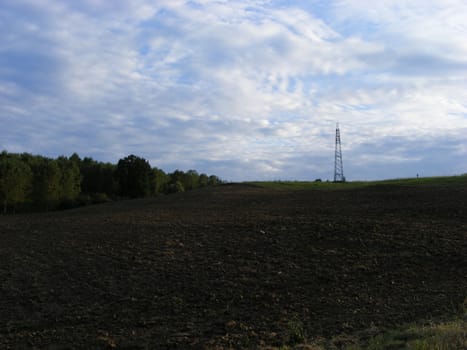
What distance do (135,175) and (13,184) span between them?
16135 mm

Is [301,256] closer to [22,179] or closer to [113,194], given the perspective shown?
[22,179]

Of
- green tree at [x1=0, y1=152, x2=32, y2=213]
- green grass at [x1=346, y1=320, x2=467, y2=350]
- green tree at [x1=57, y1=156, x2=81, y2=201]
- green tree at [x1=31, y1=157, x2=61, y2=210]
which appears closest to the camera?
green grass at [x1=346, y1=320, x2=467, y2=350]

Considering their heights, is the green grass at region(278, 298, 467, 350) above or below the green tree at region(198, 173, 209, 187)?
below

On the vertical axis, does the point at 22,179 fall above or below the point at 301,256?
above

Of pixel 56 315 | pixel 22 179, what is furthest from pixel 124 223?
pixel 22 179

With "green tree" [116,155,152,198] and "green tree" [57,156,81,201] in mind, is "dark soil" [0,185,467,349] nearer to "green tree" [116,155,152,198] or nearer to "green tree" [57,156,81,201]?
"green tree" [57,156,81,201]

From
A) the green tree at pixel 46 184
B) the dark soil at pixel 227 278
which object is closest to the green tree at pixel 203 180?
the green tree at pixel 46 184

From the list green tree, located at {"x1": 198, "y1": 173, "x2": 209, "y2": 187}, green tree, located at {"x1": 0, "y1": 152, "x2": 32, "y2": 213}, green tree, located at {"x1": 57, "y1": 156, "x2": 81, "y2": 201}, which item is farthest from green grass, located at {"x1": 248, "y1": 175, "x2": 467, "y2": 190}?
green tree, located at {"x1": 198, "y1": 173, "x2": 209, "y2": 187}

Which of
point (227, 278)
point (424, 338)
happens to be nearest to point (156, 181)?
point (227, 278)

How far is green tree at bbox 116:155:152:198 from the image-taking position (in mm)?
55312

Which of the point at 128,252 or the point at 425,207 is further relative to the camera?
the point at 425,207

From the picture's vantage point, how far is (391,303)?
8797 mm

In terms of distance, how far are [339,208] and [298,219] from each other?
13.1 ft

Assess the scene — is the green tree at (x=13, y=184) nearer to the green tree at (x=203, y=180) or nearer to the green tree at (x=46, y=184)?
the green tree at (x=46, y=184)
